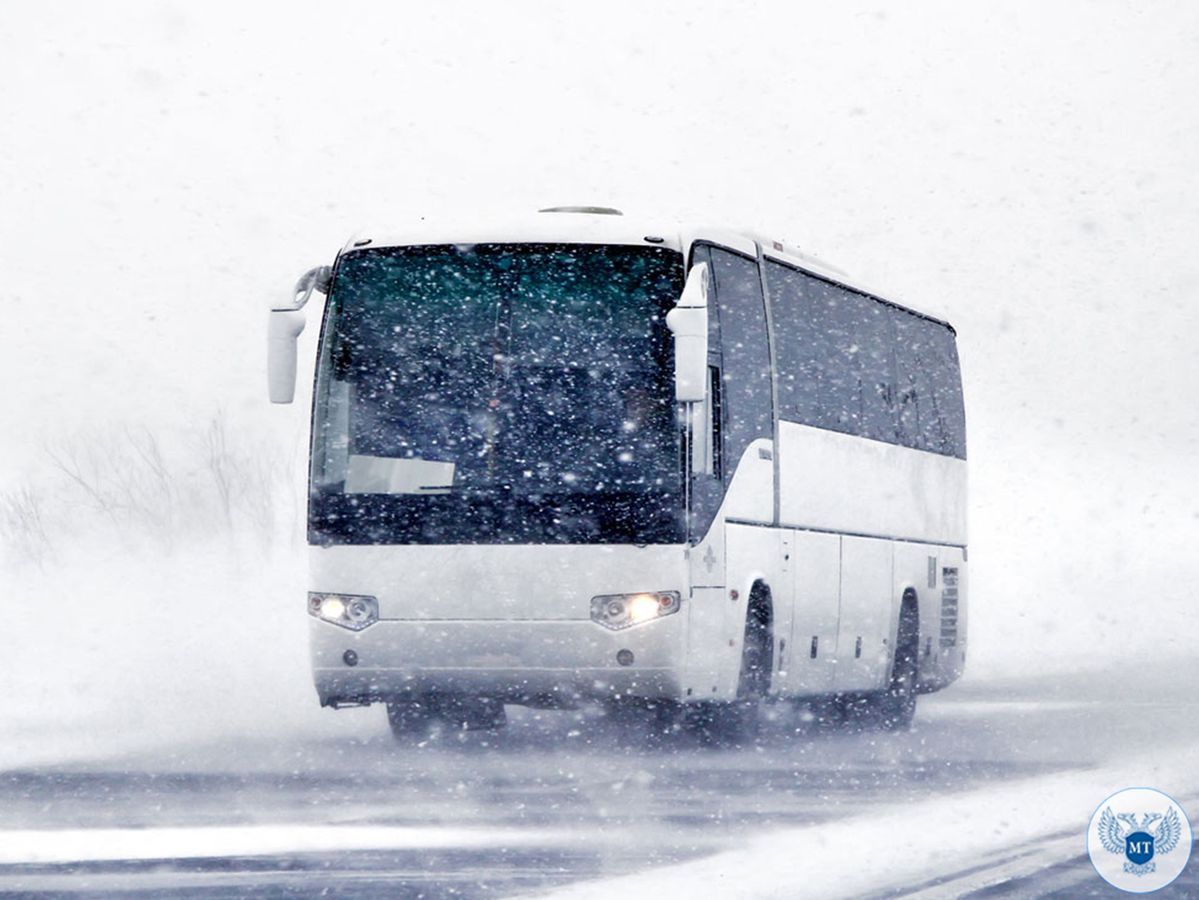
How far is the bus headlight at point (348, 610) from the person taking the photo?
53.9ft

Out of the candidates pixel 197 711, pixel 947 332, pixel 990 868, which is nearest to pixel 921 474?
pixel 947 332

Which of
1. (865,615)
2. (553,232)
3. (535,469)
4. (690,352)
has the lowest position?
(865,615)

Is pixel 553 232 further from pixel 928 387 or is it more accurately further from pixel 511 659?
pixel 928 387

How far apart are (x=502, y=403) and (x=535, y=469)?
477 mm

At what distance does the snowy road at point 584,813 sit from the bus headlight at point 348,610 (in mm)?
799

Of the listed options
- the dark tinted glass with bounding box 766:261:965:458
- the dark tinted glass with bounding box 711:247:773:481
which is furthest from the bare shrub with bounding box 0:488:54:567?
the dark tinted glass with bounding box 711:247:773:481

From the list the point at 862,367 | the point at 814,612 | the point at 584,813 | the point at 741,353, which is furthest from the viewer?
the point at 862,367

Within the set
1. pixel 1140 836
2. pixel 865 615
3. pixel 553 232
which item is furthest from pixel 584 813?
pixel 865 615

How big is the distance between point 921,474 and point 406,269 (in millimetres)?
6654

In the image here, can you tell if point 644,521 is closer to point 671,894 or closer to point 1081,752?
point 1081,752

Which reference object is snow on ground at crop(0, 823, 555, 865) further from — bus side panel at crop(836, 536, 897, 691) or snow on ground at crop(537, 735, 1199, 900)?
bus side panel at crop(836, 536, 897, 691)

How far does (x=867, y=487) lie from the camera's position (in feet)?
67.6

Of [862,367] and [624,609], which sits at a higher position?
[862,367]

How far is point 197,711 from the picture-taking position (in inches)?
847
